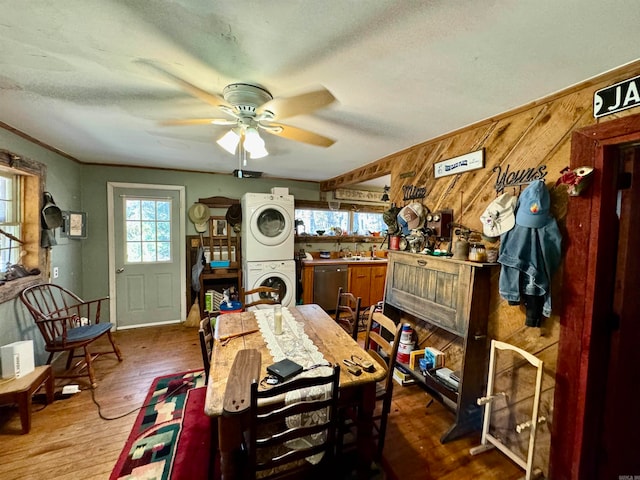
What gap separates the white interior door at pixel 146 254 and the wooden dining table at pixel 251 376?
7.83 ft

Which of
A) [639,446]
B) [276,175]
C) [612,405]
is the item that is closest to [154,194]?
[276,175]

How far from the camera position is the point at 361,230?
549 centimetres

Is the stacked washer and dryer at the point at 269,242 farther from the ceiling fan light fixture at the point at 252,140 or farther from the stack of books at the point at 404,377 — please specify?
the ceiling fan light fixture at the point at 252,140

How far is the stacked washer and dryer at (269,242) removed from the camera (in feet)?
12.3

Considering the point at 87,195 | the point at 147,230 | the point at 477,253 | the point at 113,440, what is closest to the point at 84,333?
the point at 113,440

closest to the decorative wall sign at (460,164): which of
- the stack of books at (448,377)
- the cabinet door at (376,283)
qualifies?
the stack of books at (448,377)

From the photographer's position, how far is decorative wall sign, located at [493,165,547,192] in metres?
1.65

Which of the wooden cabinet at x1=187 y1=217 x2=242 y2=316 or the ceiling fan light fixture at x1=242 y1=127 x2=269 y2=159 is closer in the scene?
the ceiling fan light fixture at x1=242 y1=127 x2=269 y2=159

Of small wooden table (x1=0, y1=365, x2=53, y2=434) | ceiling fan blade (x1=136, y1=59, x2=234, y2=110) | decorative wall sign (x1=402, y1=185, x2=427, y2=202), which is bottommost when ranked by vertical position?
small wooden table (x1=0, y1=365, x2=53, y2=434)

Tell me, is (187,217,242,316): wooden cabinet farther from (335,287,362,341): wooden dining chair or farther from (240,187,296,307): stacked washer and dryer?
(335,287,362,341): wooden dining chair

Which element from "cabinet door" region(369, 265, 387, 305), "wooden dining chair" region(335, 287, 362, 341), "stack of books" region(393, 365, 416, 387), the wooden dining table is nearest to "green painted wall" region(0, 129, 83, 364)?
the wooden dining table

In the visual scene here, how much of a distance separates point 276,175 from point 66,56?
3.17m

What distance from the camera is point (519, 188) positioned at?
1.76 metres

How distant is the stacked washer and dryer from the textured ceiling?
1859 millimetres
